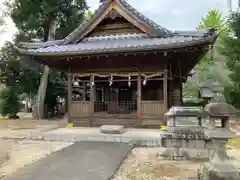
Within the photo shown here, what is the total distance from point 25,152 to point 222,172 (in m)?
5.05

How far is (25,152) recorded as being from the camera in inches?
260

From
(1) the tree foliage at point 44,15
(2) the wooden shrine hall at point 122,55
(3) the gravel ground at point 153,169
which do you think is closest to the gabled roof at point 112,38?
(2) the wooden shrine hall at point 122,55

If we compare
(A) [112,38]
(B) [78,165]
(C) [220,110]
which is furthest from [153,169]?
(A) [112,38]

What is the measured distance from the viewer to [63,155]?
600 cm

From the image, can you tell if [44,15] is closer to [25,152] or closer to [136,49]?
[136,49]

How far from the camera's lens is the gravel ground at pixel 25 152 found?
17.0ft

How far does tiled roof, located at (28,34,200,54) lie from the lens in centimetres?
949

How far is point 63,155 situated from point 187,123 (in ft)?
10.4

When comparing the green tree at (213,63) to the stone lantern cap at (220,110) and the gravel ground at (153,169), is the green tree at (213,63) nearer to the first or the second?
the gravel ground at (153,169)

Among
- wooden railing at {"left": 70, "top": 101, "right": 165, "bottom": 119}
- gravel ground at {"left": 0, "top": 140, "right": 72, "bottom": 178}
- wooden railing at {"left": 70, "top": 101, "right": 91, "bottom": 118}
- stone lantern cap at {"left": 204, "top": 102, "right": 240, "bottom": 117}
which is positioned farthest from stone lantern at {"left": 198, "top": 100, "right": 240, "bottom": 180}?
wooden railing at {"left": 70, "top": 101, "right": 91, "bottom": 118}

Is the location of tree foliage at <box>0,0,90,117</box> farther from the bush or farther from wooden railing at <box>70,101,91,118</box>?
wooden railing at <box>70,101,91,118</box>

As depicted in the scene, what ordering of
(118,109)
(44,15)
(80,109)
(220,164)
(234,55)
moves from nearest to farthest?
(220,164), (80,109), (118,109), (44,15), (234,55)

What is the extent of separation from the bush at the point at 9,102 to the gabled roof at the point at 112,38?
716 cm

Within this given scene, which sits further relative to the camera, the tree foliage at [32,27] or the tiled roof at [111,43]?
the tree foliage at [32,27]
